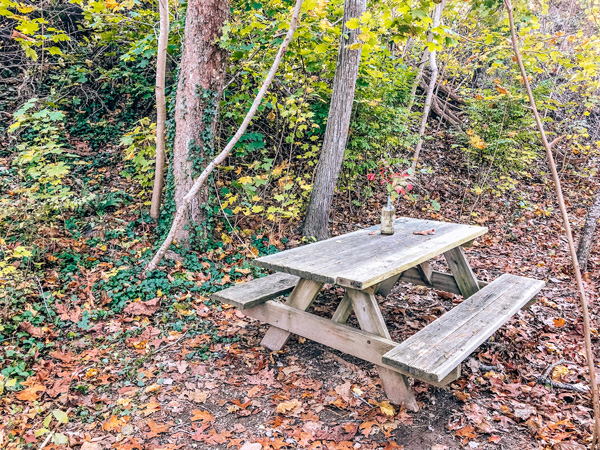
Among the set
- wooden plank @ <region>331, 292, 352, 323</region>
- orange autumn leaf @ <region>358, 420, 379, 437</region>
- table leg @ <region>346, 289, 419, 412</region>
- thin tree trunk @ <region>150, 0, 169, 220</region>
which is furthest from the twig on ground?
thin tree trunk @ <region>150, 0, 169, 220</region>

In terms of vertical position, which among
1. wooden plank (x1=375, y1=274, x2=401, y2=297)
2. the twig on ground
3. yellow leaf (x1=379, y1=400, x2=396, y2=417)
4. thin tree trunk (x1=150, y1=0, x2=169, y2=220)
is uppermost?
thin tree trunk (x1=150, y1=0, x2=169, y2=220)

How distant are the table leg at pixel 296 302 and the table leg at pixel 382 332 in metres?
0.30

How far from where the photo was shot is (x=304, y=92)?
5656 mm

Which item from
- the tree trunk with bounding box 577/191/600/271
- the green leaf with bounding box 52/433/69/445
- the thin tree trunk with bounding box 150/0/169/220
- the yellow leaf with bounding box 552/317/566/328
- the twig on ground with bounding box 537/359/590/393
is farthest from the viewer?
the tree trunk with bounding box 577/191/600/271

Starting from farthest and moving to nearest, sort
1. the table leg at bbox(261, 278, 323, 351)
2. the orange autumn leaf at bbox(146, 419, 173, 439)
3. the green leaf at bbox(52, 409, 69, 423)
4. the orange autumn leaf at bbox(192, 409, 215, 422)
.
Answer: the table leg at bbox(261, 278, 323, 351)
the orange autumn leaf at bbox(192, 409, 215, 422)
the orange autumn leaf at bbox(146, 419, 173, 439)
the green leaf at bbox(52, 409, 69, 423)

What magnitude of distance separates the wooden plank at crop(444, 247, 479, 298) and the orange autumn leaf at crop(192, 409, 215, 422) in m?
2.70

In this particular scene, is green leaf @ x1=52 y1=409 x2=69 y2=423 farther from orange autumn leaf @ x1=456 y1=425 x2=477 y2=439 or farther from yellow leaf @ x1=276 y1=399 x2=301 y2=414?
orange autumn leaf @ x1=456 y1=425 x2=477 y2=439

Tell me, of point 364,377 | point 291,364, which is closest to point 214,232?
point 291,364

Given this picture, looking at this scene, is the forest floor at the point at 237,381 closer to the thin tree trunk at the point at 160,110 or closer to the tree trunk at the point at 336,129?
the thin tree trunk at the point at 160,110

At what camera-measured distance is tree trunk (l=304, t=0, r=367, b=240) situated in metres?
5.03

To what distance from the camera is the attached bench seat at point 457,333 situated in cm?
229

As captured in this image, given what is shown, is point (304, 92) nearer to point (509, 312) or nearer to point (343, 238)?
point (343, 238)

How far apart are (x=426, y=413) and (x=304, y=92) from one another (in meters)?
4.40

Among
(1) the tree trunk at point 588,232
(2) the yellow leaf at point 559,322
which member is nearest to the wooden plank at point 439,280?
(2) the yellow leaf at point 559,322
